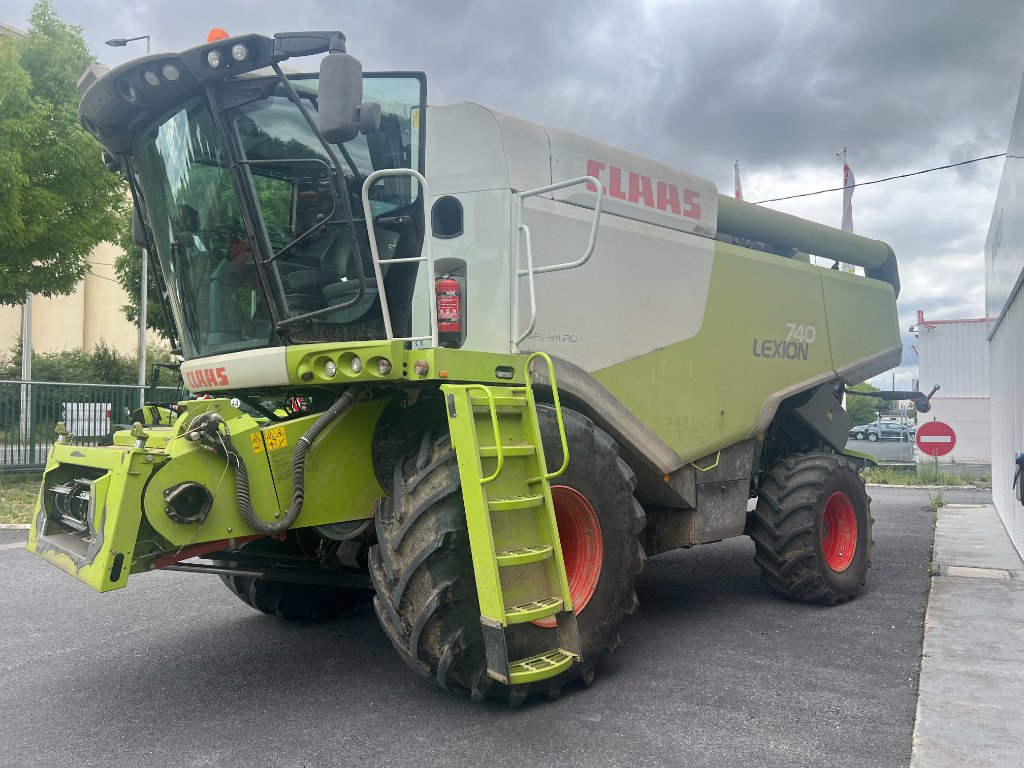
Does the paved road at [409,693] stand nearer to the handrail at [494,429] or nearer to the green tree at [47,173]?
the handrail at [494,429]

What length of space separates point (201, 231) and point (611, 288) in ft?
7.21

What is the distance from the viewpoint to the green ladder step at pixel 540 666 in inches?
128

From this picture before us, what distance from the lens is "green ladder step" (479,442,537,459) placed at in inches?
132

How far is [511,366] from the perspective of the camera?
3.78 m

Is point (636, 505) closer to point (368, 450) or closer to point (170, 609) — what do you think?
point (368, 450)

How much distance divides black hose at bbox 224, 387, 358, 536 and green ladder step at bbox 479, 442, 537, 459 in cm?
69

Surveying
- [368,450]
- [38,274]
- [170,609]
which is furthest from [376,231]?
[38,274]

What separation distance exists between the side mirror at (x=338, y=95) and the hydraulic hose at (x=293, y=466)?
1.11 metres

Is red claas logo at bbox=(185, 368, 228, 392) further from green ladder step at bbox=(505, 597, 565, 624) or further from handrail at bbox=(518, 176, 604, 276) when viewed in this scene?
green ladder step at bbox=(505, 597, 565, 624)

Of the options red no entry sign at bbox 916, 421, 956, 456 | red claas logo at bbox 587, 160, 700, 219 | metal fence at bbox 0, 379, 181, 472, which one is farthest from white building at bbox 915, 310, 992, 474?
metal fence at bbox 0, 379, 181, 472

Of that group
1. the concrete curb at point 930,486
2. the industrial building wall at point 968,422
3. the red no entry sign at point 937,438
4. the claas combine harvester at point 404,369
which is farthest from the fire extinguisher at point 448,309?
the industrial building wall at point 968,422

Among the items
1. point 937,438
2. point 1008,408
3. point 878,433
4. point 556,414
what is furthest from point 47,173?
point 878,433

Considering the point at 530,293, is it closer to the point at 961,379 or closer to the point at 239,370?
the point at 239,370

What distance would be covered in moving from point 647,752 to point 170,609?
12.1ft
